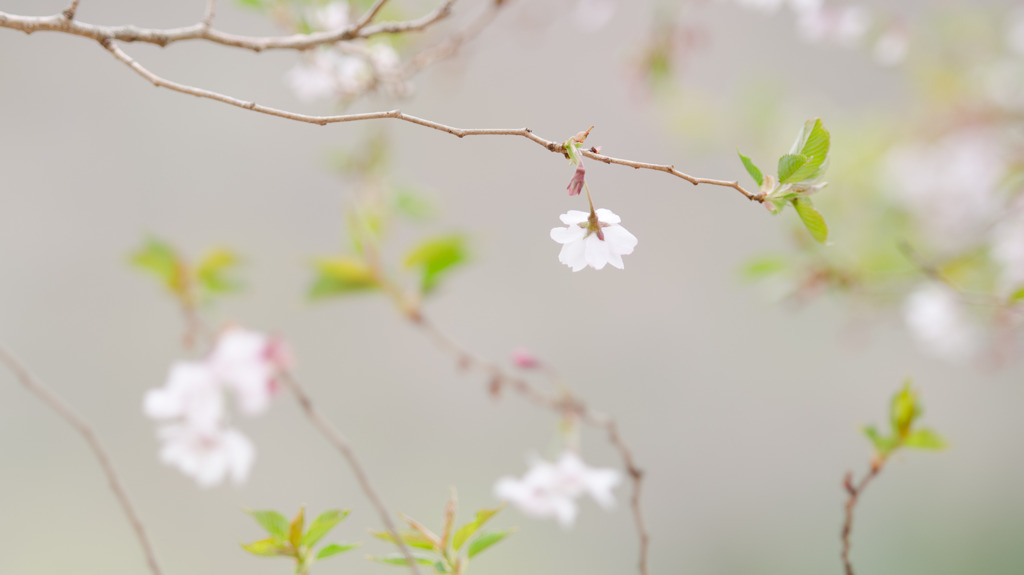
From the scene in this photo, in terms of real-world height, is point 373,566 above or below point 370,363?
below

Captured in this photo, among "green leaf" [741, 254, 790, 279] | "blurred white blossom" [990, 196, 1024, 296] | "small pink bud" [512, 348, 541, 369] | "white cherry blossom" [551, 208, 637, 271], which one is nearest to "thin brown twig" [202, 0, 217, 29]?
"white cherry blossom" [551, 208, 637, 271]

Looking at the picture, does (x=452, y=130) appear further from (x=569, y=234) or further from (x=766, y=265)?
(x=766, y=265)

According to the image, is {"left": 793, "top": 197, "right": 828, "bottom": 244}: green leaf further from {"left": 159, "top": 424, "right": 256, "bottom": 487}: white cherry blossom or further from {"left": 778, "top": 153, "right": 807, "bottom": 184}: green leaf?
{"left": 159, "top": 424, "right": 256, "bottom": 487}: white cherry blossom

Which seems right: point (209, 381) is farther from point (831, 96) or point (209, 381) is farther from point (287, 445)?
point (831, 96)

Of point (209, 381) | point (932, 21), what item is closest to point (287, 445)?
point (209, 381)

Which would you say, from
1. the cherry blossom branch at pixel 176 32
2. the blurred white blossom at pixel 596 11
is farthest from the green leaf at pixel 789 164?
the blurred white blossom at pixel 596 11
